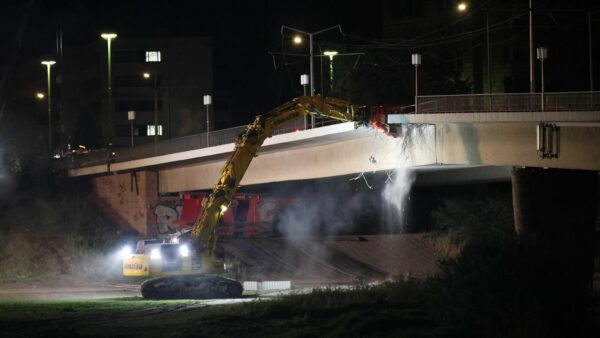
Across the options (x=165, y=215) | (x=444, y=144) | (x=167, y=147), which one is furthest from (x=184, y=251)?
(x=165, y=215)

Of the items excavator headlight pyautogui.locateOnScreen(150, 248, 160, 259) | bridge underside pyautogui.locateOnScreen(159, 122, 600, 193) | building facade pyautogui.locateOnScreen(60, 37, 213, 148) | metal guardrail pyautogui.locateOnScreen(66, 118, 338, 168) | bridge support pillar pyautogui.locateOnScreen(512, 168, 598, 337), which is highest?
building facade pyautogui.locateOnScreen(60, 37, 213, 148)

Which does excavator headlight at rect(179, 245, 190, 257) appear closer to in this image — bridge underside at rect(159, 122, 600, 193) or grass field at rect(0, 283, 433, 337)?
grass field at rect(0, 283, 433, 337)

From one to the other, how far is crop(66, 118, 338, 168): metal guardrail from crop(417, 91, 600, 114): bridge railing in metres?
14.0

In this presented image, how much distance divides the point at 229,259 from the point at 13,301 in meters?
20.0

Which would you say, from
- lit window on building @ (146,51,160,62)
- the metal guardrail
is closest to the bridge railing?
the metal guardrail

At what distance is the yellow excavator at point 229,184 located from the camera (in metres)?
40.0

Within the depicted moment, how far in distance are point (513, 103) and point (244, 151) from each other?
10.2 m

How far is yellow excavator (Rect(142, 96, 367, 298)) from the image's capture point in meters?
40.0

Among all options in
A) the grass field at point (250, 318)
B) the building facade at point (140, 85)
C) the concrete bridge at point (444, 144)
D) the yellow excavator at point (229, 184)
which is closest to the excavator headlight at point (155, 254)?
the yellow excavator at point (229, 184)

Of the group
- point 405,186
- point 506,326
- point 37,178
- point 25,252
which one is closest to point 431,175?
point 405,186

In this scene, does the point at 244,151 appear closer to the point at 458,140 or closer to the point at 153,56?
the point at 458,140

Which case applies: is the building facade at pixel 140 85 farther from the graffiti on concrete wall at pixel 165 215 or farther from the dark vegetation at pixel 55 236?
the graffiti on concrete wall at pixel 165 215

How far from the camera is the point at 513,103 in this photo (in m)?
41.6

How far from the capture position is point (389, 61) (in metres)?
86.2
